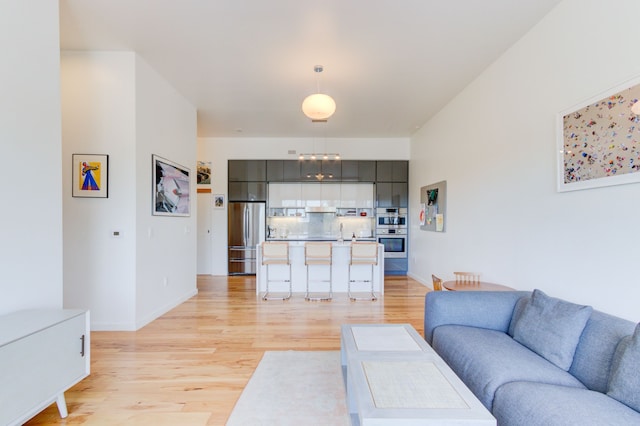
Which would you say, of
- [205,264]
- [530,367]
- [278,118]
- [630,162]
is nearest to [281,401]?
[530,367]

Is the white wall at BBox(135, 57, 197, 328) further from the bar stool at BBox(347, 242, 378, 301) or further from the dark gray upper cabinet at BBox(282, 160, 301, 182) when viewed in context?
the bar stool at BBox(347, 242, 378, 301)

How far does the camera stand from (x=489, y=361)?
5.75 ft

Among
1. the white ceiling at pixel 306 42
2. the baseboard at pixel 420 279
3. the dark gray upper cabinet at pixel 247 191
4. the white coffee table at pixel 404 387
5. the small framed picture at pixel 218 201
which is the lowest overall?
the baseboard at pixel 420 279

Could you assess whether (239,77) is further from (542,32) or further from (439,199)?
(439,199)

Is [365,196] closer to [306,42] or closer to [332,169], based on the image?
[332,169]

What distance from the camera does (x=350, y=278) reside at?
5023mm

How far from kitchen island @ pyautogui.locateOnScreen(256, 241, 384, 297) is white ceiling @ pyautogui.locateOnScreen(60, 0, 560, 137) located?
7.93 feet

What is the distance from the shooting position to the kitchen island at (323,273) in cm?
498

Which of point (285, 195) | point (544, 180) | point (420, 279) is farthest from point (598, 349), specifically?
point (285, 195)

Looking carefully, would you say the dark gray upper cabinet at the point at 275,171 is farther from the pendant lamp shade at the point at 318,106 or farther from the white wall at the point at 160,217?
the pendant lamp shade at the point at 318,106

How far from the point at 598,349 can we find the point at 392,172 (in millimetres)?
5413

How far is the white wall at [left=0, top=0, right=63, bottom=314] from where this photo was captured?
189cm

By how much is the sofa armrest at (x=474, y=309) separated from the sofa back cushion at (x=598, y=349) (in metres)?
0.61

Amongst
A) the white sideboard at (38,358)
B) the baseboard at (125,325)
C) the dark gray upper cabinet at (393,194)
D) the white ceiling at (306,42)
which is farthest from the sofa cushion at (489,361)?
the dark gray upper cabinet at (393,194)
